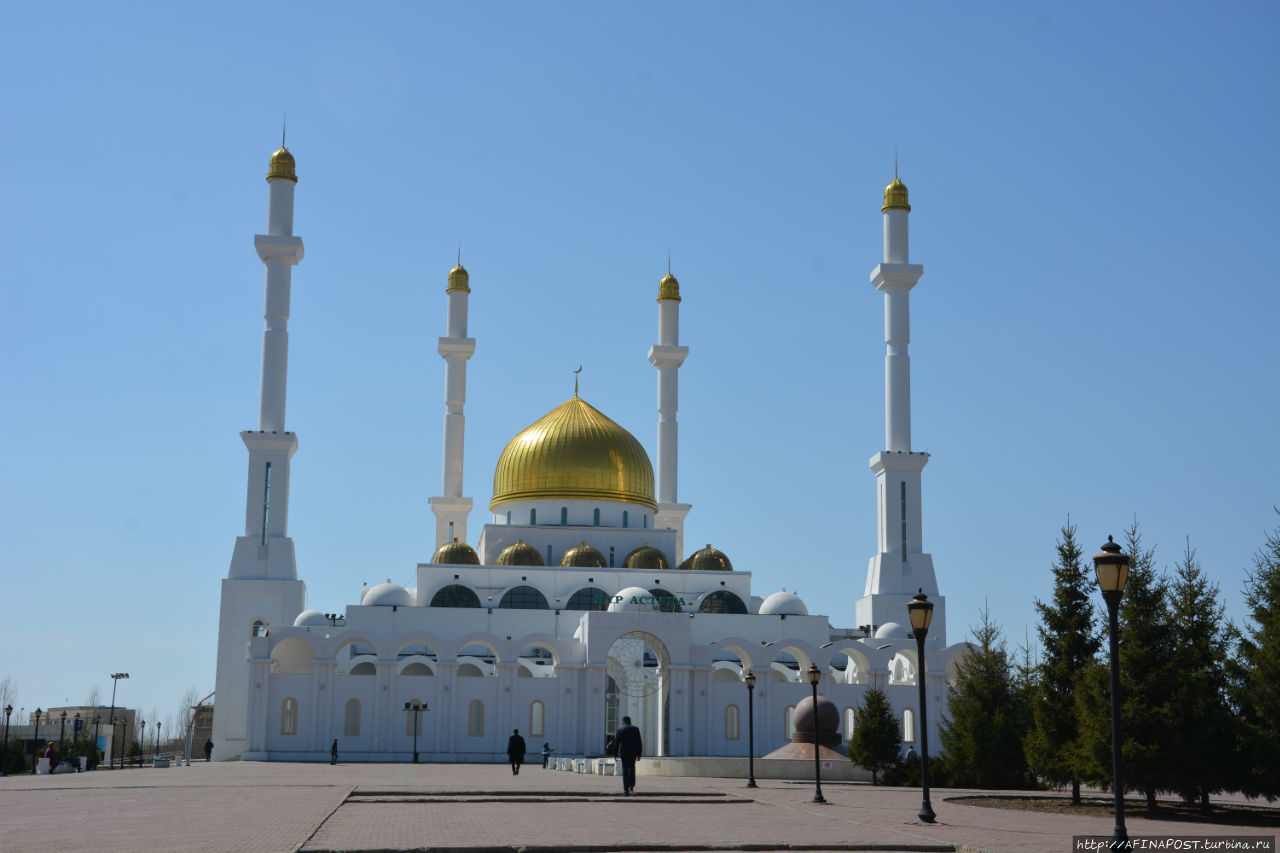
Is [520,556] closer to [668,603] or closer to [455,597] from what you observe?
[455,597]

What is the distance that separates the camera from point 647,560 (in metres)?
49.4

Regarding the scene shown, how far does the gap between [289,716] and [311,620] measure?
3.52 m

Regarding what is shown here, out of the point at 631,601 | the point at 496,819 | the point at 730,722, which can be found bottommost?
the point at 496,819

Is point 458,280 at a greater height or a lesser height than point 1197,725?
greater

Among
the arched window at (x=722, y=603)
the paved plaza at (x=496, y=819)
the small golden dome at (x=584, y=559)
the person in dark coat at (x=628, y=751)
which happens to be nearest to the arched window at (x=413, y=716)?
the small golden dome at (x=584, y=559)

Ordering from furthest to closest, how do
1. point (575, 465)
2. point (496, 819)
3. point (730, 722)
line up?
1. point (575, 465)
2. point (730, 722)
3. point (496, 819)

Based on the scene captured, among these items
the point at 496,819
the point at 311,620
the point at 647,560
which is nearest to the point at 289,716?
the point at 311,620

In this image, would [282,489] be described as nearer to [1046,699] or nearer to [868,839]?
[1046,699]

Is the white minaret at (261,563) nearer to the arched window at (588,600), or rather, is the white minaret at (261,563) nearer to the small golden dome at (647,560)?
the arched window at (588,600)

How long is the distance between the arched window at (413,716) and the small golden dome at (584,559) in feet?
30.3

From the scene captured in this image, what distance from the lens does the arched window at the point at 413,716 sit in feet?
134

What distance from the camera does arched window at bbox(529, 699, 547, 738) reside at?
41.9 meters

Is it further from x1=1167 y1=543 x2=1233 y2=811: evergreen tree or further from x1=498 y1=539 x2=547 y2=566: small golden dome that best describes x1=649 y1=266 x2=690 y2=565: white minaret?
x1=1167 y1=543 x2=1233 y2=811: evergreen tree

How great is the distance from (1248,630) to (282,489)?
32484mm
